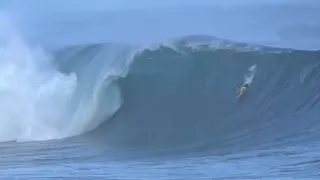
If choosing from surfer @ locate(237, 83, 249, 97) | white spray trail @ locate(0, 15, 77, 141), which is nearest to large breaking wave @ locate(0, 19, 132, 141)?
white spray trail @ locate(0, 15, 77, 141)

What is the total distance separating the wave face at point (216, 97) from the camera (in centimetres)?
1584

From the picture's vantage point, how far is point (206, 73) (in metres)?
18.8

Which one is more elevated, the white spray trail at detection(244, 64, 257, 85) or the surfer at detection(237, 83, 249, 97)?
the white spray trail at detection(244, 64, 257, 85)

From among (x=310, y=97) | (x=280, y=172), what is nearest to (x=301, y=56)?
(x=310, y=97)

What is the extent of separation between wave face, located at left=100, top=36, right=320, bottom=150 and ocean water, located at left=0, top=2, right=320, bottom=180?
0.02 meters

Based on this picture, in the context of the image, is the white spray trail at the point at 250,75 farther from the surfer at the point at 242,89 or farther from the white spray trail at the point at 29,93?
the white spray trail at the point at 29,93

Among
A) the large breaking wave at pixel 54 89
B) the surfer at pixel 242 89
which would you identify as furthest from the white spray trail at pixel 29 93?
the surfer at pixel 242 89

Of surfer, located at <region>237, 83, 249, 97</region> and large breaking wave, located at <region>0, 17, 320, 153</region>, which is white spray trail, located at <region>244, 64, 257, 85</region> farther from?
surfer, located at <region>237, 83, 249, 97</region>

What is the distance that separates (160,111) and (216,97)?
39.7 inches

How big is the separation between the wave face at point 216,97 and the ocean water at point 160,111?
0.08 ft

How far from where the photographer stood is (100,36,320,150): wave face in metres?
15.8

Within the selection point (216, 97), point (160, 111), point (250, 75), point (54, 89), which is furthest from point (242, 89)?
point (54, 89)

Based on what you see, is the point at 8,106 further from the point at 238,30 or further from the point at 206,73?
the point at 238,30

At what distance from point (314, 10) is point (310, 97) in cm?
1022
